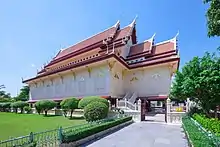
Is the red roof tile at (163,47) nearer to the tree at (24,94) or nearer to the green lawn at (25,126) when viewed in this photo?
the green lawn at (25,126)

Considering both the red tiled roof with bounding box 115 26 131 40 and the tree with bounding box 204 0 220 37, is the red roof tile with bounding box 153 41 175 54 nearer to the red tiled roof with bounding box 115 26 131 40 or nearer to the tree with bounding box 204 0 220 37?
the red tiled roof with bounding box 115 26 131 40

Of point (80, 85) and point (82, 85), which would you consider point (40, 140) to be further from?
point (80, 85)

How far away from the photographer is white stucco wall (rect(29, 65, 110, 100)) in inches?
827

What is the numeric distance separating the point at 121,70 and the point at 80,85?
5160 millimetres

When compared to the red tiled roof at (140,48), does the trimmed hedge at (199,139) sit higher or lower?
lower

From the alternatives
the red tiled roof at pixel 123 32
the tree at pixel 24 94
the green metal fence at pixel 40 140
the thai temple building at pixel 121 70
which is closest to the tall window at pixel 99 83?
the thai temple building at pixel 121 70

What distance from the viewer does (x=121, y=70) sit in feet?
75.5

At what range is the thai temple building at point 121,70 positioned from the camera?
20.8m

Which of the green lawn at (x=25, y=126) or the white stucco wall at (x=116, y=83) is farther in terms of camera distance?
the white stucco wall at (x=116, y=83)

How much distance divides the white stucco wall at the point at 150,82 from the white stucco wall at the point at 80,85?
12.2 feet

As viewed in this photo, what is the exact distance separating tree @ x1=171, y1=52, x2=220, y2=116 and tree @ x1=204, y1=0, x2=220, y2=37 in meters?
5.49

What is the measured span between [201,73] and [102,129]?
22.1ft

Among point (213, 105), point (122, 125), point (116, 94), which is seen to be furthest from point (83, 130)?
point (116, 94)

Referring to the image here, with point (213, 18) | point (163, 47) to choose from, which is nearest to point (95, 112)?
point (213, 18)
